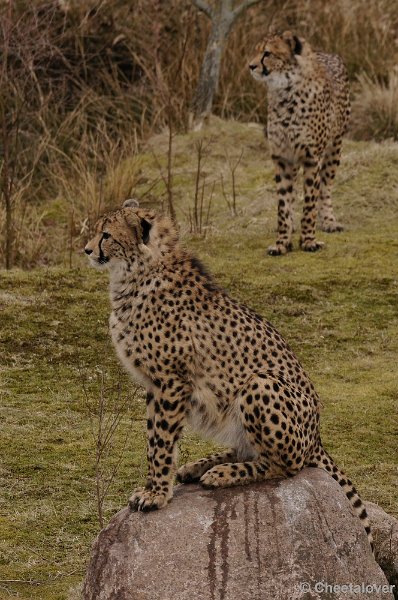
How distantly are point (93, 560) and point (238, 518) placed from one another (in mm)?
548

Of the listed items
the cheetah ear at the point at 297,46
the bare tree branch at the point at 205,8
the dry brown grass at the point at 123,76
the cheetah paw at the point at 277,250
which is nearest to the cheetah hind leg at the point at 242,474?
the cheetah paw at the point at 277,250

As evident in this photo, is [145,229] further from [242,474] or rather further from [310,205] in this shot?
[310,205]

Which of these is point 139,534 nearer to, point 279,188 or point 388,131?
point 279,188

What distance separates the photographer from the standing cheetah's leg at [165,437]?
511cm

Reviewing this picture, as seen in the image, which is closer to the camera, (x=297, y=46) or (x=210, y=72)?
(x=297, y=46)

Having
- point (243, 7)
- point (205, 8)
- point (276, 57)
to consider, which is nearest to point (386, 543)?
point (276, 57)

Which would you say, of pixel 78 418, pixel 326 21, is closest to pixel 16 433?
pixel 78 418

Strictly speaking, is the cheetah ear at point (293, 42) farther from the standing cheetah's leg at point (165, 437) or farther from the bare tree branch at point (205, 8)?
the standing cheetah's leg at point (165, 437)

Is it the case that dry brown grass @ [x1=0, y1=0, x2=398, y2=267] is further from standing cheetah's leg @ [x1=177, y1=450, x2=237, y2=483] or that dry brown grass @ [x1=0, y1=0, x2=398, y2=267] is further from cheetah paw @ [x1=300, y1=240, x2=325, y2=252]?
standing cheetah's leg @ [x1=177, y1=450, x2=237, y2=483]

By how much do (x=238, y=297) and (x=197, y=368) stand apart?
4.42 metres

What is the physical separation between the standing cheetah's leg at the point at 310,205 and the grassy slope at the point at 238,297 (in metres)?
0.11

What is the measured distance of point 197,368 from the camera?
5242 millimetres

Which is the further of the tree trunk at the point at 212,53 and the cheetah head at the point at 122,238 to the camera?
the tree trunk at the point at 212,53

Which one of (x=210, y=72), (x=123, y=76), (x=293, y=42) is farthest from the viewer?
(x=123, y=76)
